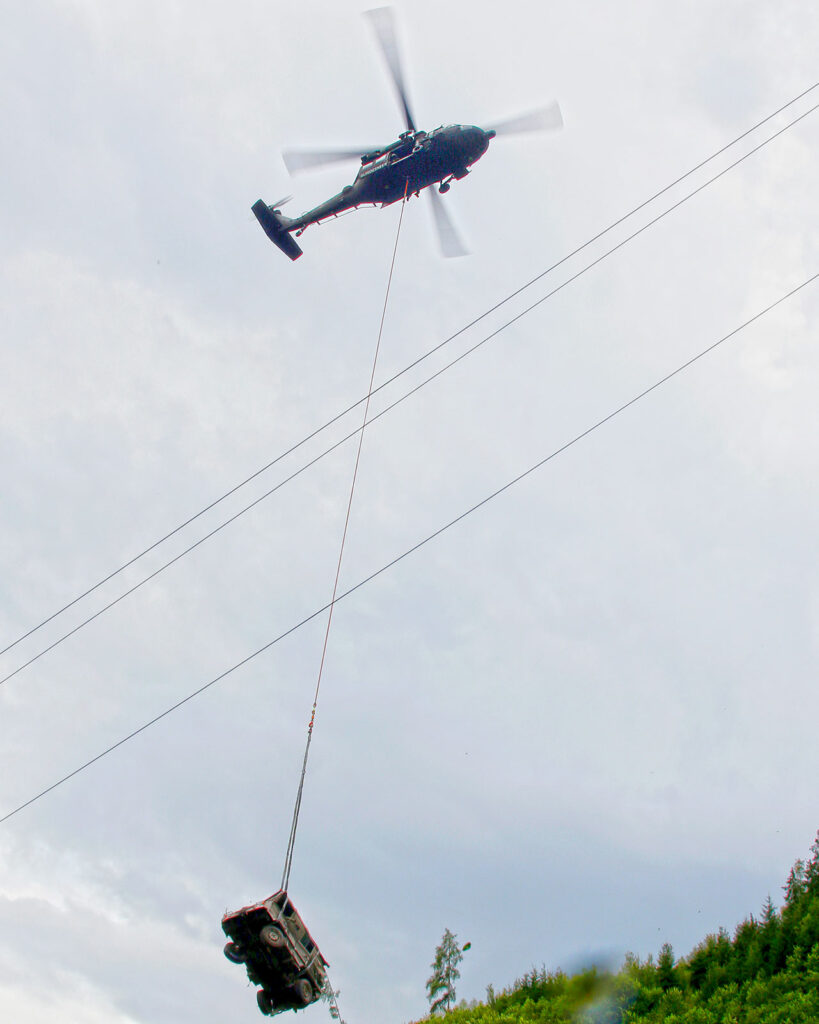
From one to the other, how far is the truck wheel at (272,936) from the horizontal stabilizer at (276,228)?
13066 millimetres

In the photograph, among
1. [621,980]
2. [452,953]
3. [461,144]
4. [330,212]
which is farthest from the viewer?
[452,953]

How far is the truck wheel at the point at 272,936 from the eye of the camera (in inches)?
299

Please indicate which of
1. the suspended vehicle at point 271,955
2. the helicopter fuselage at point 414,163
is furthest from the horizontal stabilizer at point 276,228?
the suspended vehicle at point 271,955

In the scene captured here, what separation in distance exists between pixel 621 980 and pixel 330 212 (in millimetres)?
17370

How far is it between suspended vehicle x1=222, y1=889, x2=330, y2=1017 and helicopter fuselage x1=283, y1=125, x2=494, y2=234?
490 inches

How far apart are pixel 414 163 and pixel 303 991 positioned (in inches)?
524

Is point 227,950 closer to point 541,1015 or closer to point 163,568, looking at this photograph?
point 163,568

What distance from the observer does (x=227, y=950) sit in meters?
7.77

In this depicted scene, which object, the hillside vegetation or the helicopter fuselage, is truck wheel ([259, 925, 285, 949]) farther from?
the helicopter fuselage

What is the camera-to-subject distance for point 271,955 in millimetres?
7633

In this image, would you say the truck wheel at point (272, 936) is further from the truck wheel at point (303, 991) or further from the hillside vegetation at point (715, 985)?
the hillside vegetation at point (715, 985)

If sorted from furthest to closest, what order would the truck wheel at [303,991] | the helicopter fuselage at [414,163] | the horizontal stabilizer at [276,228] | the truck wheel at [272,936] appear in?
the horizontal stabilizer at [276,228]
the helicopter fuselage at [414,163]
the truck wheel at [303,991]
the truck wheel at [272,936]

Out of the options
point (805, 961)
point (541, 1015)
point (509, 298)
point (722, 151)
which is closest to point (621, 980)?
point (541, 1015)

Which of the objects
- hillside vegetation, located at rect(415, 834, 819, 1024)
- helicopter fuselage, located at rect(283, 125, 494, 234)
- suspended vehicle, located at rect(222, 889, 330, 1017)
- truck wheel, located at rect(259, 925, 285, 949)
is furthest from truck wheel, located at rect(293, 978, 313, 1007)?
helicopter fuselage, located at rect(283, 125, 494, 234)
